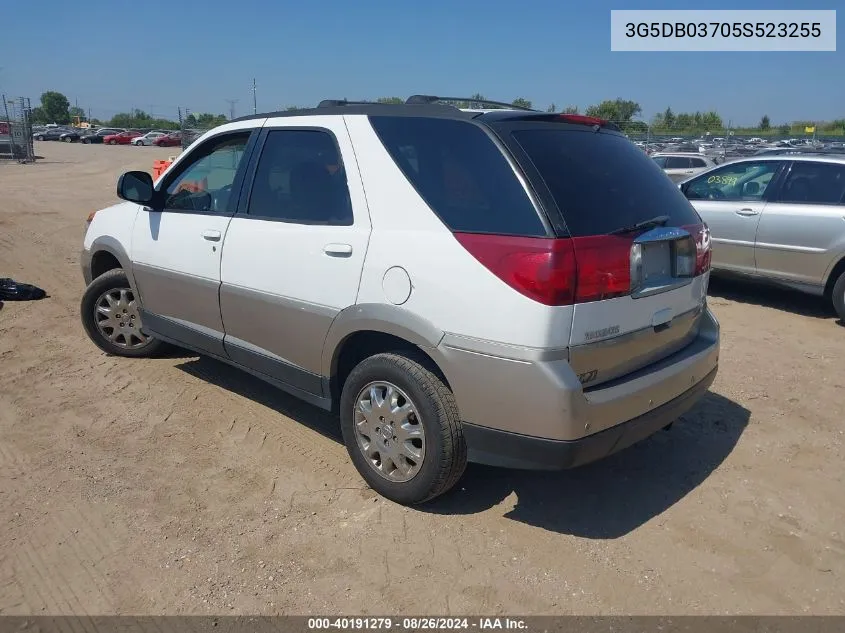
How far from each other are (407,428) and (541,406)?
735 millimetres

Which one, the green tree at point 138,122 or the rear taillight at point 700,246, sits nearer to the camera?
the rear taillight at point 700,246

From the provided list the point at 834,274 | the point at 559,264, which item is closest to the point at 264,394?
the point at 559,264

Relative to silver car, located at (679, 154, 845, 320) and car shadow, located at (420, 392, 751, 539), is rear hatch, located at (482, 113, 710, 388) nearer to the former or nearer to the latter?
car shadow, located at (420, 392, 751, 539)

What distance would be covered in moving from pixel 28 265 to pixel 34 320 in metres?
2.73

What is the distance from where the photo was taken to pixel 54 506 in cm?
339

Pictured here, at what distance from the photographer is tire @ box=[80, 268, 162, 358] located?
518cm

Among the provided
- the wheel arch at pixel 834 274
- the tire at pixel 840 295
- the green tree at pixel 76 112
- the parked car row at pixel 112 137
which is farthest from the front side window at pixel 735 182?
the green tree at pixel 76 112

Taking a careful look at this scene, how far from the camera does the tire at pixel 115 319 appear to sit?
5180 mm

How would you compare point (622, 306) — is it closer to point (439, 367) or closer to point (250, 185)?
point (439, 367)

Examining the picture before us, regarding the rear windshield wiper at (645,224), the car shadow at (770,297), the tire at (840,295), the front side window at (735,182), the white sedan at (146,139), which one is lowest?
the car shadow at (770,297)

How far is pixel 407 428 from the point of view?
10.7ft

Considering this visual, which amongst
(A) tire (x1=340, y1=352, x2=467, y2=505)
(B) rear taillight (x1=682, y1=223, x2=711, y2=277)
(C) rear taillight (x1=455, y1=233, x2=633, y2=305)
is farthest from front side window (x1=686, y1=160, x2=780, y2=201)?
(A) tire (x1=340, y1=352, x2=467, y2=505)

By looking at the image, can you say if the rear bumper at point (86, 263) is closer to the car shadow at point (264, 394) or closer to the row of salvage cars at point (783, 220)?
the car shadow at point (264, 394)

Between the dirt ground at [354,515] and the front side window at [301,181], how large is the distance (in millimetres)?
1368
